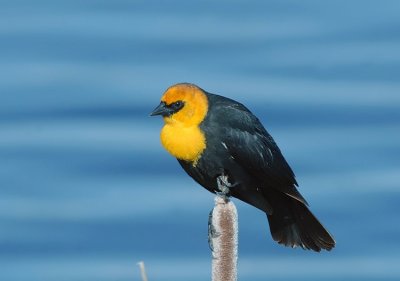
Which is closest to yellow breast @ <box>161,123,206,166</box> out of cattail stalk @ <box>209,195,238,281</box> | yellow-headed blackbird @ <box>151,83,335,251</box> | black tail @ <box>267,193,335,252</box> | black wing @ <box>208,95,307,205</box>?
yellow-headed blackbird @ <box>151,83,335,251</box>

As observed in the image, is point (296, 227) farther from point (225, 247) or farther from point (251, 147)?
point (225, 247)

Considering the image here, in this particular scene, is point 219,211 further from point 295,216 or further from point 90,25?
point 90,25

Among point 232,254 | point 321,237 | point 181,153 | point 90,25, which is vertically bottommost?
point 232,254

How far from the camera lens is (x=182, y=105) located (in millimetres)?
5164

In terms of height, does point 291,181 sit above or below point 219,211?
above

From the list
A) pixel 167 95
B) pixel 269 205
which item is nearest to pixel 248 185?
pixel 269 205

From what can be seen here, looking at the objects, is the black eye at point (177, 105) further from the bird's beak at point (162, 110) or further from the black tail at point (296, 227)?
the black tail at point (296, 227)

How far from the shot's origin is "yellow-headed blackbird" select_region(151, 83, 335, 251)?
5188 mm

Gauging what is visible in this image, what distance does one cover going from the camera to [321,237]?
5180mm

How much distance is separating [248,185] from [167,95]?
1.83 feet

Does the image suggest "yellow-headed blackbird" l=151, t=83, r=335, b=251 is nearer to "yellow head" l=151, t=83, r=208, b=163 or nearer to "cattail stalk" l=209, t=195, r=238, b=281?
"yellow head" l=151, t=83, r=208, b=163

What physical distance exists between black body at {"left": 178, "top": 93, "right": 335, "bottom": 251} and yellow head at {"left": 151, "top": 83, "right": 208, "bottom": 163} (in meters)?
0.04

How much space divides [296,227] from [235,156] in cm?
39

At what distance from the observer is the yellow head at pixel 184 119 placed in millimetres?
5168
